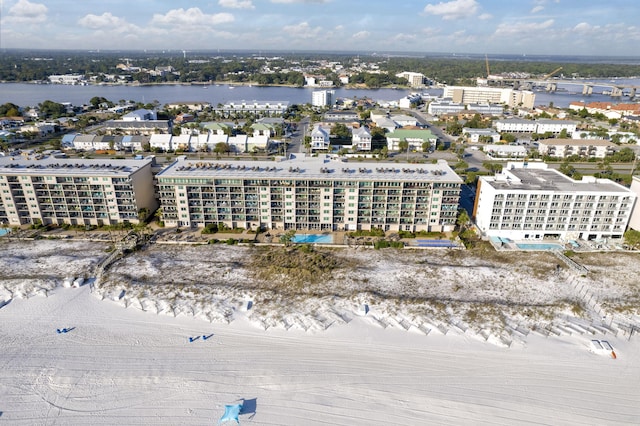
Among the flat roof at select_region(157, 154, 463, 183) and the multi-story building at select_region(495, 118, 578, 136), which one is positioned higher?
the flat roof at select_region(157, 154, 463, 183)

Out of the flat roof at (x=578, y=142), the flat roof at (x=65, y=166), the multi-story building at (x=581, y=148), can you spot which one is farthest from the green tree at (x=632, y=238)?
the flat roof at (x=65, y=166)

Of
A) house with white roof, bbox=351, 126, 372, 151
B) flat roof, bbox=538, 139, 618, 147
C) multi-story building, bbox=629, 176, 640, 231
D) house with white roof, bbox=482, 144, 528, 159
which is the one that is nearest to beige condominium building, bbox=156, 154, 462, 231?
multi-story building, bbox=629, 176, 640, 231

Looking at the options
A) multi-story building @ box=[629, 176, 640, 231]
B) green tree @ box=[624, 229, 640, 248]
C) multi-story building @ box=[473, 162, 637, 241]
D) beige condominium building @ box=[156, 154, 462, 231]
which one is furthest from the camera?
beige condominium building @ box=[156, 154, 462, 231]

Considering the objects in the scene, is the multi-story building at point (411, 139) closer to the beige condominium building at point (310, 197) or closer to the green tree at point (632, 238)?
the beige condominium building at point (310, 197)

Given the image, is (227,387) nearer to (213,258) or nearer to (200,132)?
(213,258)

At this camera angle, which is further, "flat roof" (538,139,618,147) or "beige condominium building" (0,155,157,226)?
"flat roof" (538,139,618,147)

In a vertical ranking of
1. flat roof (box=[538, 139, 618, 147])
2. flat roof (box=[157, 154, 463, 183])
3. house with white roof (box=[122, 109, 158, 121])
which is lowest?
flat roof (box=[538, 139, 618, 147])

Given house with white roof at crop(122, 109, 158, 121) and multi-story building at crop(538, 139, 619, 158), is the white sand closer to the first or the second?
multi-story building at crop(538, 139, 619, 158)

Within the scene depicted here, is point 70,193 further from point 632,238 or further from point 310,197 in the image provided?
point 632,238
